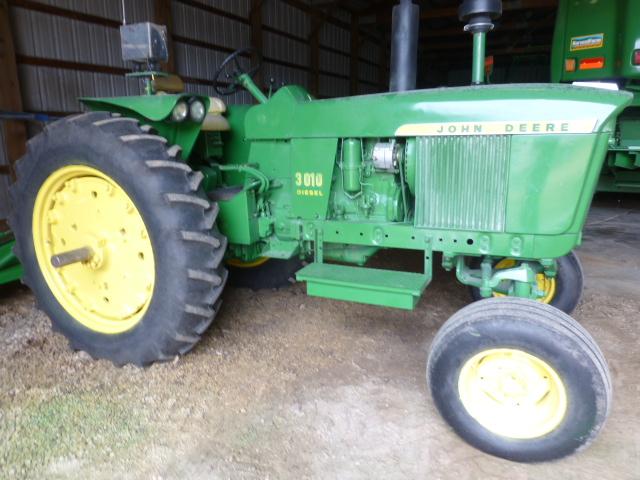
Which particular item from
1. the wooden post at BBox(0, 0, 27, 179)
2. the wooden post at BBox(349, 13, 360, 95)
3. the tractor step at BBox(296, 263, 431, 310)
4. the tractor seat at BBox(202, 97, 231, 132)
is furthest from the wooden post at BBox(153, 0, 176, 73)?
the wooden post at BBox(349, 13, 360, 95)

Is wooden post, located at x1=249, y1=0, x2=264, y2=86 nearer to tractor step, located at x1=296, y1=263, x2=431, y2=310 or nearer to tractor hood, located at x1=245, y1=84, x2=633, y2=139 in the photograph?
tractor hood, located at x1=245, y1=84, x2=633, y2=139

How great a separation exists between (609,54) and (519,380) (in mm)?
5645

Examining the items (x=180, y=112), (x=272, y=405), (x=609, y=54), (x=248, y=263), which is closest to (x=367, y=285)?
(x=272, y=405)

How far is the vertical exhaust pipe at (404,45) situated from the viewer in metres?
2.32

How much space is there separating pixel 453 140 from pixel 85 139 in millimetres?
1727

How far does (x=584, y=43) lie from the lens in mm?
6195

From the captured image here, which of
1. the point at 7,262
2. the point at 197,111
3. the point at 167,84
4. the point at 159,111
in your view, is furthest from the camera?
the point at 7,262

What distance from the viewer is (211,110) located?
2.99 meters

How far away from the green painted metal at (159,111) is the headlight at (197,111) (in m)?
0.02

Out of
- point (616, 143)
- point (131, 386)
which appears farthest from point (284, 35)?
point (131, 386)

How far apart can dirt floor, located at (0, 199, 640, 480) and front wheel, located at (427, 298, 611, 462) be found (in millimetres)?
118

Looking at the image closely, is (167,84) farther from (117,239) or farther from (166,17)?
(166,17)

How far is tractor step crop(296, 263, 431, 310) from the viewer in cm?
223

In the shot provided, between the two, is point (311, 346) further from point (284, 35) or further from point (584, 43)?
point (284, 35)
